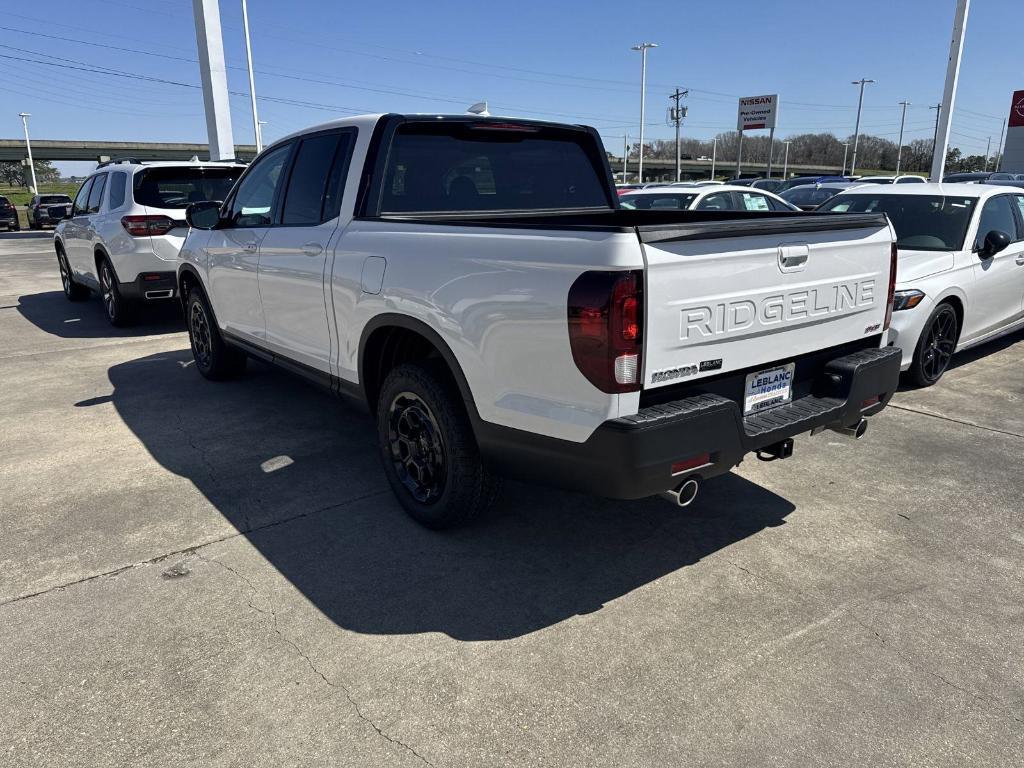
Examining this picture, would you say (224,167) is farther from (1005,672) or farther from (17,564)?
(1005,672)

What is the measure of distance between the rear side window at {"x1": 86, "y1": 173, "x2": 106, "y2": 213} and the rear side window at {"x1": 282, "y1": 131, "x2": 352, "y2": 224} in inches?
237

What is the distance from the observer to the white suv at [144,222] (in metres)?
8.18

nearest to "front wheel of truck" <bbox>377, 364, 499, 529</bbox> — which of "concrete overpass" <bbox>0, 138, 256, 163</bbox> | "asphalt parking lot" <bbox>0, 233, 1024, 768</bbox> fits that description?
"asphalt parking lot" <bbox>0, 233, 1024, 768</bbox>

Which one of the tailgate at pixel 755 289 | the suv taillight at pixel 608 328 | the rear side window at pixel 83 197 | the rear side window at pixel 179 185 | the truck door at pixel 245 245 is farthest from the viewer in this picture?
the rear side window at pixel 83 197

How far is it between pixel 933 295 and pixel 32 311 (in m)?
11.4

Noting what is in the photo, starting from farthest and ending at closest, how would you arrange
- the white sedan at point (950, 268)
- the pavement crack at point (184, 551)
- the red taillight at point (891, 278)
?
the white sedan at point (950, 268) < the red taillight at point (891, 278) < the pavement crack at point (184, 551)

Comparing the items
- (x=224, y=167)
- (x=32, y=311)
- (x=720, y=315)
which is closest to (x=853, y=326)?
(x=720, y=315)

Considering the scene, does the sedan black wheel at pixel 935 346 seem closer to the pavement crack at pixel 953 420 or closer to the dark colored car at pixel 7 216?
the pavement crack at pixel 953 420

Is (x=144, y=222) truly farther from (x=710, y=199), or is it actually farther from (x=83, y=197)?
(x=710, y=199)

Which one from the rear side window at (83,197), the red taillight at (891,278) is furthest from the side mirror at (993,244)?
the rear side window at (83,197)

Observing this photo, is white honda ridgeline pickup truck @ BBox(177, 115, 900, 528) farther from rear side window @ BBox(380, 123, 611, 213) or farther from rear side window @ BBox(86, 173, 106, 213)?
rear side window @ BBox(86, 173, 106, 213)

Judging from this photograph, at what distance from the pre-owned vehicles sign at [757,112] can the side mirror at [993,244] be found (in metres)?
59.4

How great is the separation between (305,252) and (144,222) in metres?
4.92

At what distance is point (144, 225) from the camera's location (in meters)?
8.12
